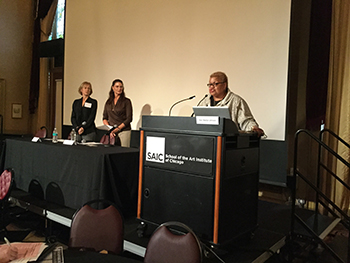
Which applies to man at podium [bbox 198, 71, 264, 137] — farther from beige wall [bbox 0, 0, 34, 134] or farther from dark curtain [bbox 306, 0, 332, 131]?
beige wall [bbox 0, 0, 34, 134]

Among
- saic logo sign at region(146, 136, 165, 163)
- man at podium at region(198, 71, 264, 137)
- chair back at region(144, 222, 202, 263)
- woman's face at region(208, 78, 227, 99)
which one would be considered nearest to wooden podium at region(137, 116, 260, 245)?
saic logo sign at region(146, 136, 165, 163)

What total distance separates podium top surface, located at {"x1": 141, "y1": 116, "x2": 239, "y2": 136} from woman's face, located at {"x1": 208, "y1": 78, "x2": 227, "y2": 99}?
2.18 feet

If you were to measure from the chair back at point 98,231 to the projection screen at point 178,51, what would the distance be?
9.35 feet

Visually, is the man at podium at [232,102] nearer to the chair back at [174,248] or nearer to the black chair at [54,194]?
the chair back at [174,248]

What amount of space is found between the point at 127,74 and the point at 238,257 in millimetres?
4712

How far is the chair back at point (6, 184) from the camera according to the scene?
271 cm

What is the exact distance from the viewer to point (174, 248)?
1.39 meters

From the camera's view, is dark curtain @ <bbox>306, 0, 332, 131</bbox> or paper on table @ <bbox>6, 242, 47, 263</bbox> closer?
paper on table @ <bbox>6, 242, 47, 263</bbox>

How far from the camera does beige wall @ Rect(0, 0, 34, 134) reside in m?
8.04

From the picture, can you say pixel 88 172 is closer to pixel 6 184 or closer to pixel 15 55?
pixel 6 184

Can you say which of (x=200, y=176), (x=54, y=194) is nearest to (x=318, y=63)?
(x=200, y=176)

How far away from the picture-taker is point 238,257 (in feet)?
6.31

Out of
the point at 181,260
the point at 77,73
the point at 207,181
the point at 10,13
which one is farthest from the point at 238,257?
the point at 10,13

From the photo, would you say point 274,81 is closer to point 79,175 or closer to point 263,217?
point 263,217
